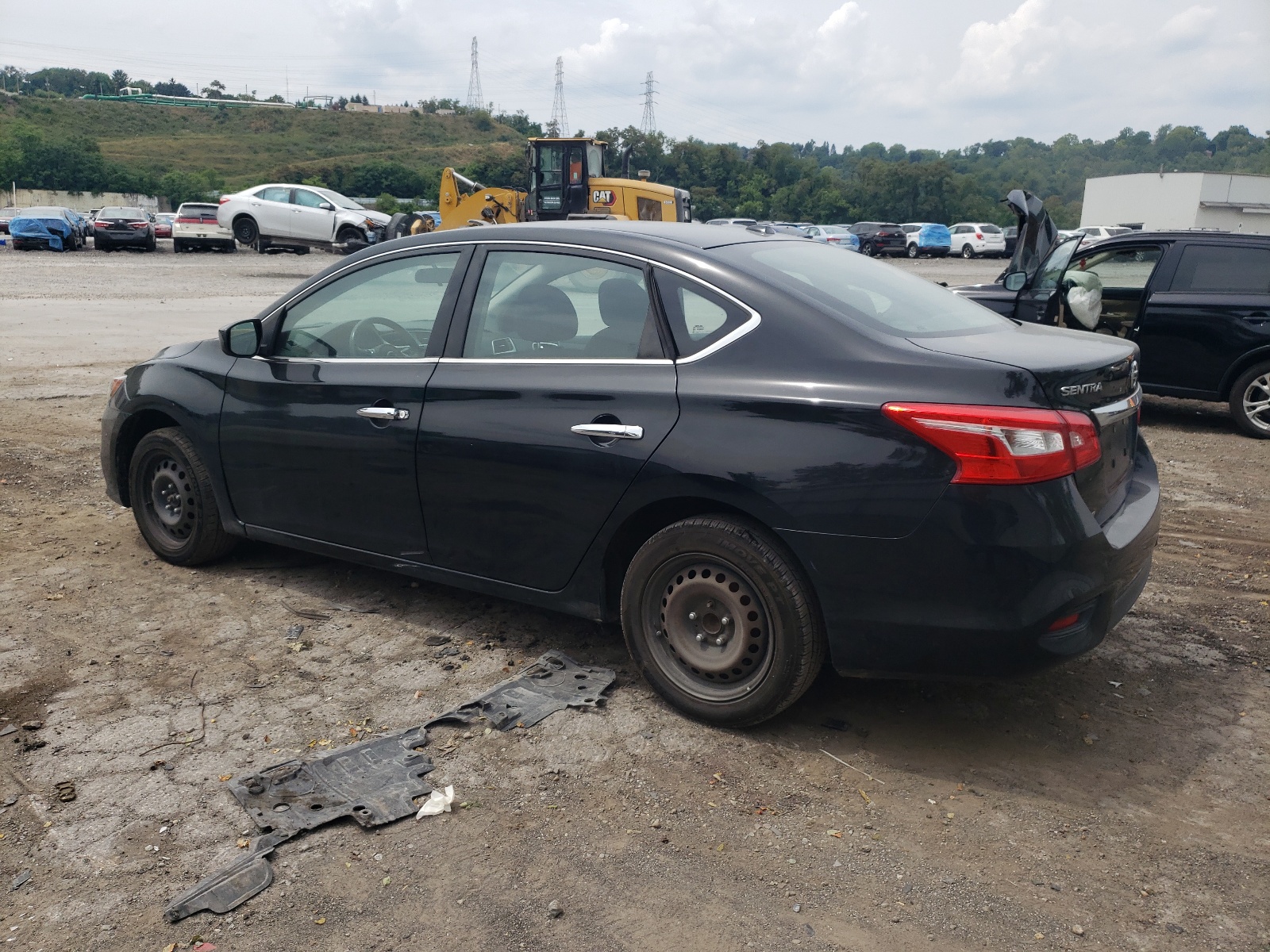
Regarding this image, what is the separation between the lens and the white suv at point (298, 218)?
103ft

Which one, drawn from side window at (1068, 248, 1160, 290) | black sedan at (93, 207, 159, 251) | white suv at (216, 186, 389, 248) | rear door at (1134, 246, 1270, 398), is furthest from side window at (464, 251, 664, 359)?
black sedan at (93, 207, 159, 251)

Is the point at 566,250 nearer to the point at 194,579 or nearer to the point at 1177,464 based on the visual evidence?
the point at 194,579

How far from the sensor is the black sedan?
34.9 metres

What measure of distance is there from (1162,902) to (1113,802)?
0.51 meters

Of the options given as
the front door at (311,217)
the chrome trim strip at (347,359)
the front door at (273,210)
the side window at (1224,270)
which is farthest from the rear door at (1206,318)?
the front door at (273,210)

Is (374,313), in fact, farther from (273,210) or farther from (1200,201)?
(1200,201)

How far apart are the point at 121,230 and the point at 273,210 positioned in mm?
6201

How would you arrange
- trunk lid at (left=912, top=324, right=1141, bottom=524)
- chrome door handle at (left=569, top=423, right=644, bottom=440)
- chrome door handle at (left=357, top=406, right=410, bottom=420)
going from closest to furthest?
trunk lid at (left=912, top=324, right=1141, bottom=524), chrome door handle at (left=569, top=423, right=644, bottom=440), chrome door handle at (left=357, top=406, right=410, bottom=420)

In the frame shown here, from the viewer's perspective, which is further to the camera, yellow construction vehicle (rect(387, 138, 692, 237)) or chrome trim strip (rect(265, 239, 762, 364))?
yellow construction vehicle (rect(387, 138, 692, 237))

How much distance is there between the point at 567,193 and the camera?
81.9ft

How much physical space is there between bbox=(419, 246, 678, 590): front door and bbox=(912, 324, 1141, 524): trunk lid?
99cm

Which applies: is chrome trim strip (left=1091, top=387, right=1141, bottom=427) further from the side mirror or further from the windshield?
the windshield

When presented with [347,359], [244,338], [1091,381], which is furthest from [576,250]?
[1091,381]

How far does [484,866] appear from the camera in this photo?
3.04 m
